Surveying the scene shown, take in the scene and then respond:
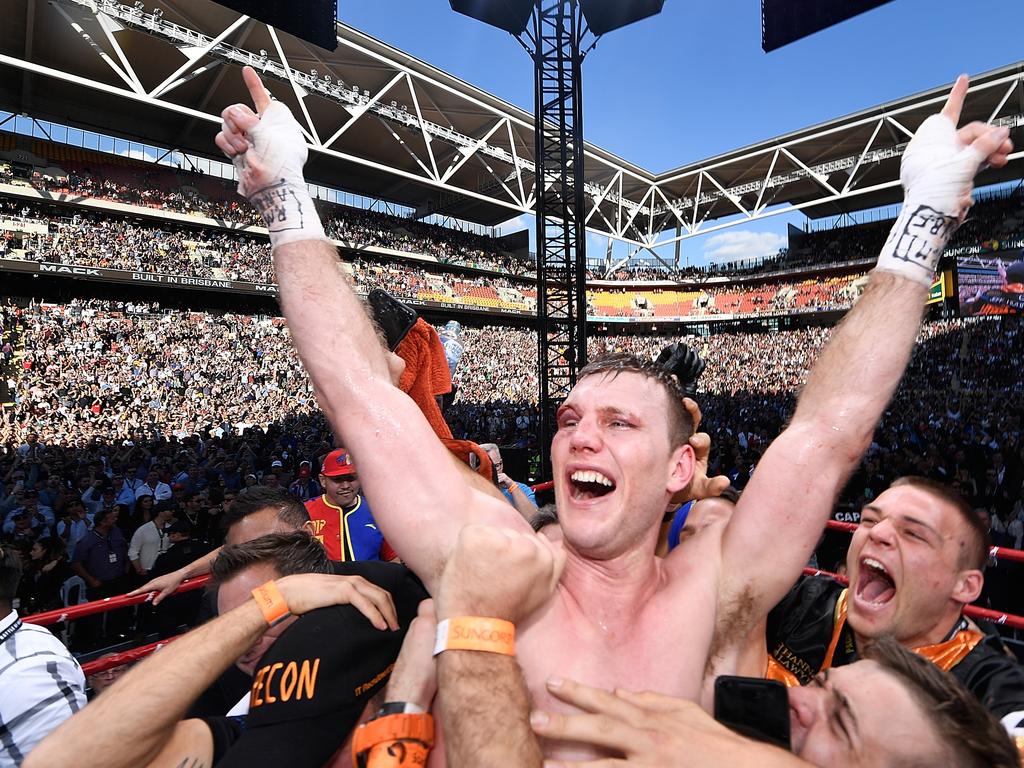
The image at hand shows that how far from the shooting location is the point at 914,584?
2113mm

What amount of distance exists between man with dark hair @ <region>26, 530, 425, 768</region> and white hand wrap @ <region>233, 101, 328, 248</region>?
3.15ft

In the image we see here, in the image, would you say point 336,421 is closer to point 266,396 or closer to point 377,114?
point 266,396

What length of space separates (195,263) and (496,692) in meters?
28.6

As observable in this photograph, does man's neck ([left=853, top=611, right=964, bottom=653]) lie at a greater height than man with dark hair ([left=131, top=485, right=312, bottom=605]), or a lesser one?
lesser

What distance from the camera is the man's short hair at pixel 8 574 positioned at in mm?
2264

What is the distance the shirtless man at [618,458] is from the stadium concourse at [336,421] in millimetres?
45

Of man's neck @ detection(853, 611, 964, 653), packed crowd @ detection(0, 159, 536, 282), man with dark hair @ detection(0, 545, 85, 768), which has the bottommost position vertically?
man with dark hair @ detection(0, 545, 85, 768)

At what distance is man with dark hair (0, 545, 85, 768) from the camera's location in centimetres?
187

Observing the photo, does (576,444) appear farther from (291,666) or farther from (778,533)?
(291,666)

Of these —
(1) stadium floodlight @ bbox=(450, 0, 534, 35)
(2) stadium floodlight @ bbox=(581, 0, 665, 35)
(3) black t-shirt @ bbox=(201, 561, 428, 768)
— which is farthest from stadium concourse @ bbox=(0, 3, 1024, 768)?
(1) stadium floodlight @ bbox=(450, 0, 534, 35)

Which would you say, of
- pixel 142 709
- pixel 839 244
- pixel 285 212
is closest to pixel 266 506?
pixel 142 709

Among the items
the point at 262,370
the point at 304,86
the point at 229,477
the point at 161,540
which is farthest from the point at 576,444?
the point at 304,86

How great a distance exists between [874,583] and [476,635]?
186 centimetres

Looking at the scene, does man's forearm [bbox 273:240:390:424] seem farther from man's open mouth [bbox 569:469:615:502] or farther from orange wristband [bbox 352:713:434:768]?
orange wristband [bbox 352:713:434:768]
